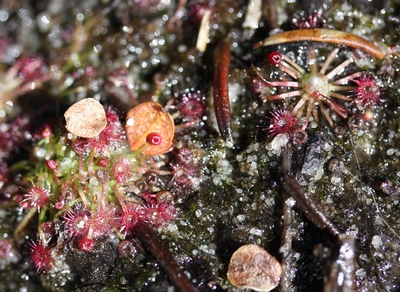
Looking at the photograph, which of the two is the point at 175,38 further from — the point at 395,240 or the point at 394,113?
the point at 395,240

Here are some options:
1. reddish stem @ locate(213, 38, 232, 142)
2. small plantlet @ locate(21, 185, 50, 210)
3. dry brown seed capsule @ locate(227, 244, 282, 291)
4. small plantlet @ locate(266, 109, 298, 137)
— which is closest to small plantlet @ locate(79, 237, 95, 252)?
small plantlet @ locate(21, 185, 50, 210)

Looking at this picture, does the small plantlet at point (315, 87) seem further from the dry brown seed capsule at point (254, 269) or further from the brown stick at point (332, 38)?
the dry brown seed capsule at point (254, 269)

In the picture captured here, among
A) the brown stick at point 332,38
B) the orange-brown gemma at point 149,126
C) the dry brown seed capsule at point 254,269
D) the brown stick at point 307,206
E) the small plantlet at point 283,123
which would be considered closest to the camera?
the dry brown seed capsule at point 254,269

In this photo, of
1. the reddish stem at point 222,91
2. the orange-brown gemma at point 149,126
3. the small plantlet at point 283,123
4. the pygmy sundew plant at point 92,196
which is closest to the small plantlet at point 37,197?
the pygmy sundew plant at point 92,196

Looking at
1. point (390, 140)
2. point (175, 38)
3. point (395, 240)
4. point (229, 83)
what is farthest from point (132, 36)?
point (395, 240)

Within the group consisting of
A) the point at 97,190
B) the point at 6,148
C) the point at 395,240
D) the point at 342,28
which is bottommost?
the point at 6,148
